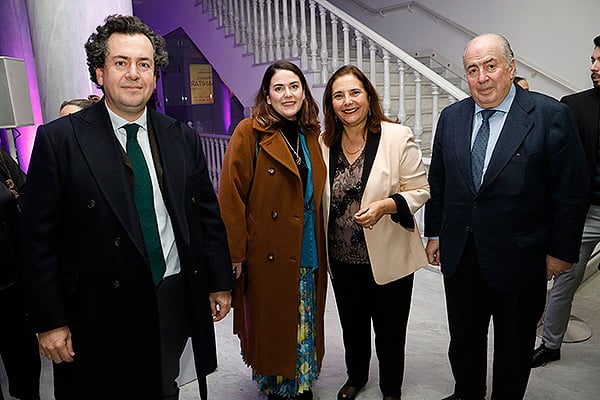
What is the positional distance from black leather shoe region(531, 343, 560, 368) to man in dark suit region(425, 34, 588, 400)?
2.52 ft

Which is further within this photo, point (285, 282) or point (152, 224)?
point (285, 282)

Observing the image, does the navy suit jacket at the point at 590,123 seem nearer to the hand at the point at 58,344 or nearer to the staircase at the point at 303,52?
the staircase at the point at 303,52

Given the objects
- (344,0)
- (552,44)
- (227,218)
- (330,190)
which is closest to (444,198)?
(330,190)

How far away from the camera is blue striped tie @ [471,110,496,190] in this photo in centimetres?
181

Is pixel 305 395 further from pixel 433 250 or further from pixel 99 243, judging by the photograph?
pixel 99 243

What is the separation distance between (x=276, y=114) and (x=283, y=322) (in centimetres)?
91

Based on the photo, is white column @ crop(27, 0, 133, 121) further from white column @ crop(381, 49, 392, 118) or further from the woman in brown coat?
white column @ crop(381, 49, 392, 118)

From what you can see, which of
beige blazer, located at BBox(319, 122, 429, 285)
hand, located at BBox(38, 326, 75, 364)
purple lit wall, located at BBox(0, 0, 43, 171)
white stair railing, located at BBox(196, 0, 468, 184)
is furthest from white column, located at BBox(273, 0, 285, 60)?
hand, located at BBox(38, 326, 75, 364)

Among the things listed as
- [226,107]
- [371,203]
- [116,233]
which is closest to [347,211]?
[371,203]

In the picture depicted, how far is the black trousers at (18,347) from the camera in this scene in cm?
199

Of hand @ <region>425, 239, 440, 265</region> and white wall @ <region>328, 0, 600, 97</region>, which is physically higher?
white wall @ <region>328, 0, 600, 97</region>

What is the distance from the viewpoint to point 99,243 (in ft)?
4.54

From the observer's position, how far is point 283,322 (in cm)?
209

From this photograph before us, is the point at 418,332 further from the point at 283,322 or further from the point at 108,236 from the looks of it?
the point at 108,236
